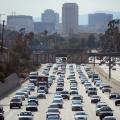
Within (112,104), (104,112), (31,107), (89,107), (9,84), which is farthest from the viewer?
(9,84)

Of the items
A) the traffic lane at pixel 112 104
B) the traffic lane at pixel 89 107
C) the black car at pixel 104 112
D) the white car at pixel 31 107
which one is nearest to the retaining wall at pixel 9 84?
the traffic lane at pixel 89 107

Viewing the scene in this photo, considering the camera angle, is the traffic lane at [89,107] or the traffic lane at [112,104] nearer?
the traffic lane at [89,107]

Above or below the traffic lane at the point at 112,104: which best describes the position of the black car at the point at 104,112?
above

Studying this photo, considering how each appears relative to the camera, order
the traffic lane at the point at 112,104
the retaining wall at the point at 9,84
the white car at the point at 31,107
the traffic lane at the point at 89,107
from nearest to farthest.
Answer: the traffic lane at the point at 89,107 → the traffic lane at the point at 112,104 → the white car at the point at 31,107 → the retaining wall at the point at 9,84

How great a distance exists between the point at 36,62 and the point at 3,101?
9575cm

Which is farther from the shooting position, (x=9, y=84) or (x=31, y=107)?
(x=9, y=84)

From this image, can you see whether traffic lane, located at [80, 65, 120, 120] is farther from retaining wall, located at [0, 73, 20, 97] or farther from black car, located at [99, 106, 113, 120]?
retaining wall, located at [0, 73, 20, 97]

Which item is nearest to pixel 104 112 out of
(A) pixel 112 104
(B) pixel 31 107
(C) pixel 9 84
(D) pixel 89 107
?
(B) pixel 31 107

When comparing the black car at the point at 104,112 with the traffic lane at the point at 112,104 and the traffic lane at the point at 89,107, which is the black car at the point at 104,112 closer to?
the traffic lane at the point at 89,107

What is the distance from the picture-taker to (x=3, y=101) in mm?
67312

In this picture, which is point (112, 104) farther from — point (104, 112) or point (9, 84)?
point (9, 84)

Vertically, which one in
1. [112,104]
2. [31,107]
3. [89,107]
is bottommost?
[112,104]

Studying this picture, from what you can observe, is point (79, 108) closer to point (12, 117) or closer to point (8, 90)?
point (12, 117)

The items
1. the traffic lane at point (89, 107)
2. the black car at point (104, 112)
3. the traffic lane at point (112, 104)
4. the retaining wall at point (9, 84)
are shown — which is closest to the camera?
the black car at point (104, 112)
